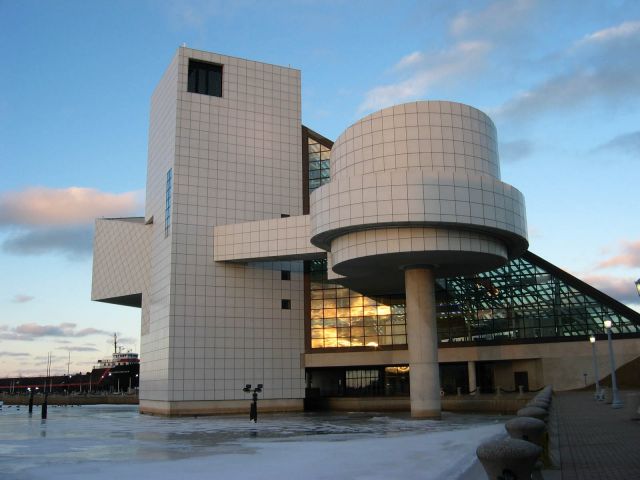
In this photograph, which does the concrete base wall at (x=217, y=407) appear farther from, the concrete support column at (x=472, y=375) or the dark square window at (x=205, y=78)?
the dark square window at (x=205, y=78)

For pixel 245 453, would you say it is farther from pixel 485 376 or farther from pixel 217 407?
pixel 485 376

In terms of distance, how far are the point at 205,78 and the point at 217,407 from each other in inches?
1219

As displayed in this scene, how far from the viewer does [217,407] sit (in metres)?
53.7

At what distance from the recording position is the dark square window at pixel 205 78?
59281 mm

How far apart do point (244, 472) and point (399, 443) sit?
9195mm

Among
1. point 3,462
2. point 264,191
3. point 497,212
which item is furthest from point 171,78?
point 3,462

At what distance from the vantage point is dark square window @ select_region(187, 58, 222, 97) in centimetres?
5928

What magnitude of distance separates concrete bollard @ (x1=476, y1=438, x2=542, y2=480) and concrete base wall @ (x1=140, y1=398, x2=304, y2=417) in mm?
45957

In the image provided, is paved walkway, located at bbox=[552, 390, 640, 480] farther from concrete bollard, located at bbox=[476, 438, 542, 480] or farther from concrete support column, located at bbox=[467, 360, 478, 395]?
concrete support column, located at bbox=[467, 360, 478, 395]

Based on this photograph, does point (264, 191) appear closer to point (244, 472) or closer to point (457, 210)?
point (457, 210)

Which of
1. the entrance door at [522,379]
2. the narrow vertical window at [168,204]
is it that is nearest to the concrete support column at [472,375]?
the entrance door at [522,379]

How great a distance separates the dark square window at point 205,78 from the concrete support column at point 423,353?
28.7 m

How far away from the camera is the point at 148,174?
215ft

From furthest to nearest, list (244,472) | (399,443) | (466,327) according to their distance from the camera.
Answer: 1. (466,327)
2. (399,443)
3. (244,472)
